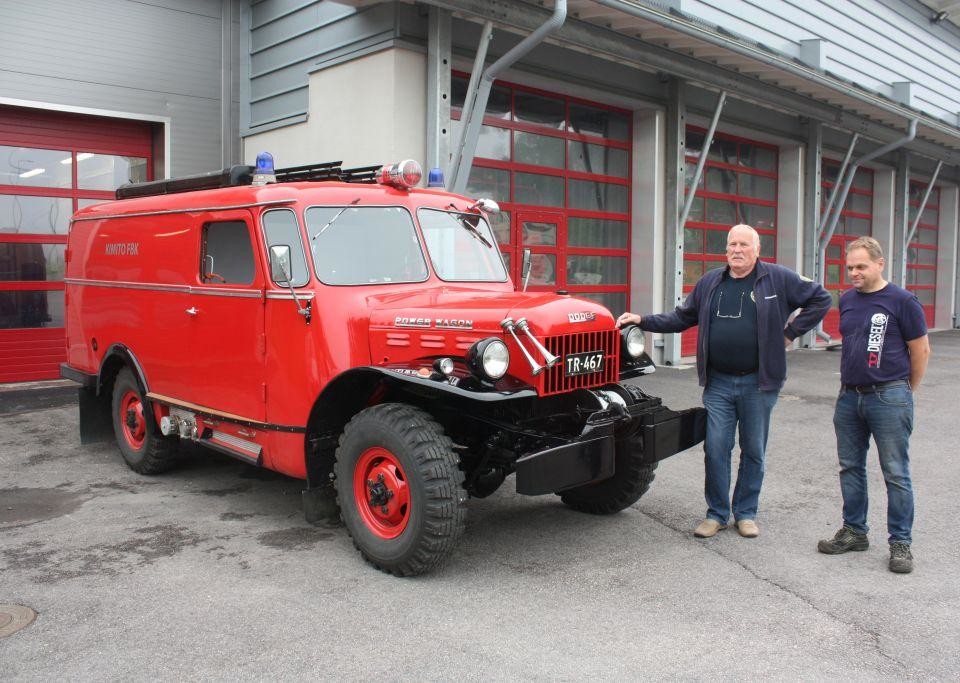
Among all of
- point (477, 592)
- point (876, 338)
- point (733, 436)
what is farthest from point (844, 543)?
point (477, 592)

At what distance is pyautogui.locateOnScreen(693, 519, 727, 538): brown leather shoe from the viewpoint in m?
5.02

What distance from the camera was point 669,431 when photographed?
15.5 ft

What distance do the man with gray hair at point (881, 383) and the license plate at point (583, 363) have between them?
1.34m

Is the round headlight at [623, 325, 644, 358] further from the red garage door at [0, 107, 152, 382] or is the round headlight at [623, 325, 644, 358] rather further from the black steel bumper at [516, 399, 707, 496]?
the red garage door at [0, 107, 152, 382]

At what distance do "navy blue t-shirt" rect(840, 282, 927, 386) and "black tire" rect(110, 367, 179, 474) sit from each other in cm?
479

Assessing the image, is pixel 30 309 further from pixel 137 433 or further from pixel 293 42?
pixel 137 433

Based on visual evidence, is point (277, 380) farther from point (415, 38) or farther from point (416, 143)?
point (415, 38)

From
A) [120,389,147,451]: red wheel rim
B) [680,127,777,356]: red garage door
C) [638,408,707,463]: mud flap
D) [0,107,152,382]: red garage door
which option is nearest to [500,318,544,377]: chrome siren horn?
[638,408,707,463]: mud flap

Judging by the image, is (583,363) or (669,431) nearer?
(583,363)

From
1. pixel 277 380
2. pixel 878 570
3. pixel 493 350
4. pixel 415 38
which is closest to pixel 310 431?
pixel 277 380

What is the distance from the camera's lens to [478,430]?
188 inches

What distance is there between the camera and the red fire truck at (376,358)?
14.0 feet

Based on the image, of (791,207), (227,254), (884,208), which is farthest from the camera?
(884,208)

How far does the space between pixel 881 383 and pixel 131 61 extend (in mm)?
10010
